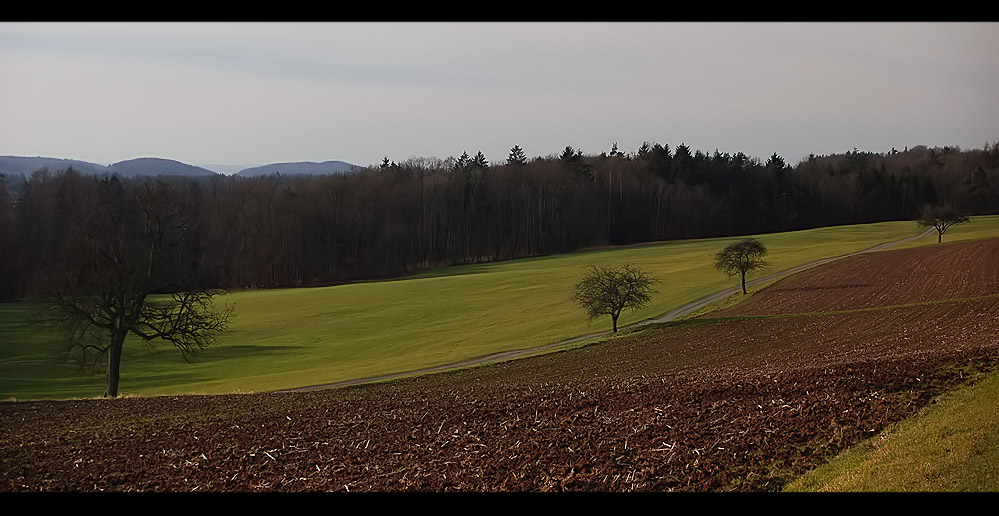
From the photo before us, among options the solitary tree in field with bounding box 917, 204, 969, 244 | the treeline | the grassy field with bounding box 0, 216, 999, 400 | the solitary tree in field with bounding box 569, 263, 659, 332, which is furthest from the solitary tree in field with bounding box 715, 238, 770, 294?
the treeline

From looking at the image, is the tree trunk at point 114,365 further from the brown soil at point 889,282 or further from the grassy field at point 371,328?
the brown soil at point 889,282

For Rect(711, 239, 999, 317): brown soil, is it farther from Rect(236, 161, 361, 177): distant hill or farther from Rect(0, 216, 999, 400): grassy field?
Rect(236, 161, 361, 177): distant hill

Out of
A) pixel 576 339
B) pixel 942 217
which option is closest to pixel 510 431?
pixel 576 339

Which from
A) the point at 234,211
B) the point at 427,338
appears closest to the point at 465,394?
the point at 427,338

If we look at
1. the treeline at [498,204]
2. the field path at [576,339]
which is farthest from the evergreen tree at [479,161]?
the field path at [576,339]

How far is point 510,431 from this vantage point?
13.7 meters

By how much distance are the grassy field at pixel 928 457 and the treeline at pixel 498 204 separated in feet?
235

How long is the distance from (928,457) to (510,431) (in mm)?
6760

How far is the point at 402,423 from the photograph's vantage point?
15.8 meters

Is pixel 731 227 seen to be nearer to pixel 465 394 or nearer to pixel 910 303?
pixel 910 303

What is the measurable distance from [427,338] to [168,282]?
1701 cm

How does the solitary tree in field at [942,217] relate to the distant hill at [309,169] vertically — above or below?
below

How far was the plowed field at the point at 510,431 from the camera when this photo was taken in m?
10.5

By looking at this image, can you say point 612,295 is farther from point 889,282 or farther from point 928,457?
point 928,457
